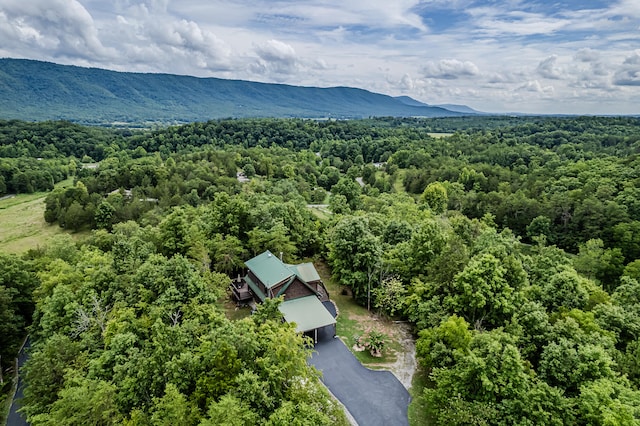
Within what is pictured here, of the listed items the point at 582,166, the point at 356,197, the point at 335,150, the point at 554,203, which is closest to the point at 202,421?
the point at 356,197

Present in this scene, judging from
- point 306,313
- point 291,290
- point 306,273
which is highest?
point 306,273

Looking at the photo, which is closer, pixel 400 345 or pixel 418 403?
pixel 418 403

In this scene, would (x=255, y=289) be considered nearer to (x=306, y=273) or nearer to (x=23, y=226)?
(x=306, y=273)

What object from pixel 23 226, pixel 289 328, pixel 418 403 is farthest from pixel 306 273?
pixel 23 226

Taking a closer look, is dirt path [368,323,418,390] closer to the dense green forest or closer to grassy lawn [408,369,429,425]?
grassy lawn [408,369,429,425]

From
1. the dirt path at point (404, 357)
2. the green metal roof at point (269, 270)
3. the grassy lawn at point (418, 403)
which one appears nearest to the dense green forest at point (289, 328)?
the grassy lawn at point (418, 403)

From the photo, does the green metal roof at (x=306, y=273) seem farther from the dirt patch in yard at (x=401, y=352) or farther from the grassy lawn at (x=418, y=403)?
the grassy lawn at (x=418, y=403)

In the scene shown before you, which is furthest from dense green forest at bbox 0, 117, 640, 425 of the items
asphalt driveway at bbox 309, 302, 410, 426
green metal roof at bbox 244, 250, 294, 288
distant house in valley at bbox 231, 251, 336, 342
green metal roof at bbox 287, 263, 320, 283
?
green metal roof at bbox 244, 250, 294, 288

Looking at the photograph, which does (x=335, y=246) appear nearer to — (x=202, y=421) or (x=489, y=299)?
(x=489, y=299)

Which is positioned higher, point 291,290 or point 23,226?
point 291,290
